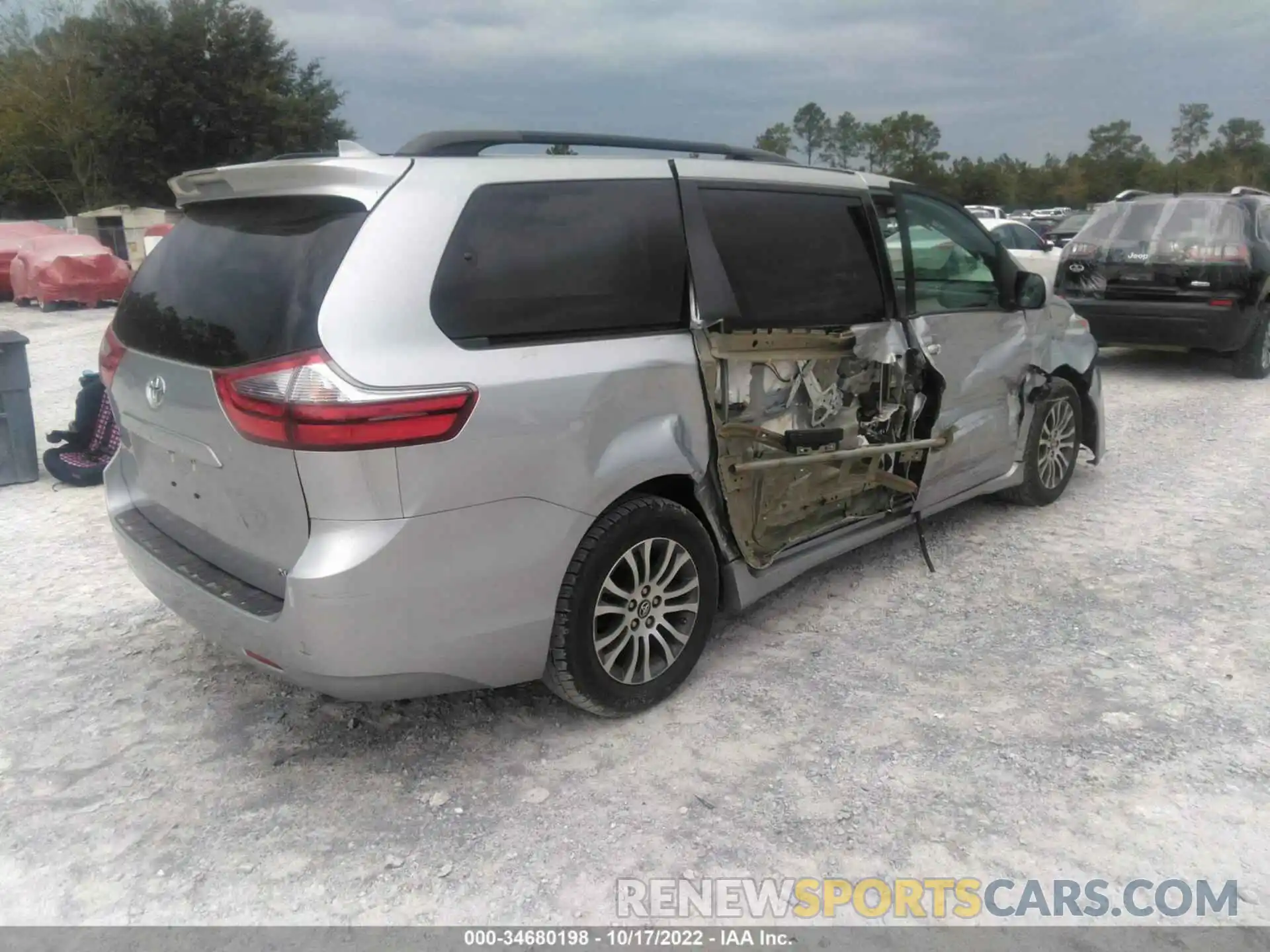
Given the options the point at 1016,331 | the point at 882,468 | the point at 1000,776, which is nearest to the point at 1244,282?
the point at 1016,331

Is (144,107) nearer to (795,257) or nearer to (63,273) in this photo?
(63,273)

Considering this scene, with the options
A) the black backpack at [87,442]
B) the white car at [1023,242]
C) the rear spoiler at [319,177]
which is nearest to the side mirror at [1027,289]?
the rear spoiler at [319,177]

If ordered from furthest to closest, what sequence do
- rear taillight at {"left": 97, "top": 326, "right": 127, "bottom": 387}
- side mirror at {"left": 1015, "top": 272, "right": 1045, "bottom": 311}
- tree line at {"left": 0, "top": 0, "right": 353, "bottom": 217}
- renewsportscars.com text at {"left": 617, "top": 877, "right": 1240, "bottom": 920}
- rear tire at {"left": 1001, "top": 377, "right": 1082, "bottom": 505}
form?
1. tree line at {"left": 0, "top": 0, "right": 353, "bottom": 217}
2. rear tire at {"left": 1001, "top": 377, "right": 1082, "bottom": 505}
3. side mirror at {"left": 1015, "top": 272, "right": 1045, "bottom": 311}
4. rear taillight at {"left": 97, "top": 326, "right": 127, "bottom": 387}
5. renewsportscars.com text at {"left": 617, "top": 877, "right": 1240, "bottom": 920}

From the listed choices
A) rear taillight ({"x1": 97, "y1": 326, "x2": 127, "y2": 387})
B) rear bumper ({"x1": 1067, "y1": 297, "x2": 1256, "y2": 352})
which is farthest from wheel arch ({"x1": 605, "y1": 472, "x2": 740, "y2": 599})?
rear bumper ({"x1": 1067, "y1": 297, "x2": 1256, "y2": 352})

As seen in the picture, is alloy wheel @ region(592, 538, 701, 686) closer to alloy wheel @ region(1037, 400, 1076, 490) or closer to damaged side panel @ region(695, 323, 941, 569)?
damaged side panel @ region(695, 323, 941, 569)

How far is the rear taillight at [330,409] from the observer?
253cm

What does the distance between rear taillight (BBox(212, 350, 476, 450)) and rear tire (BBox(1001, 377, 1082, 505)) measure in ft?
12.4

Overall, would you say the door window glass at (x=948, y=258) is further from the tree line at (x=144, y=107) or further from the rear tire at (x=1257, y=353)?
the tree line at (x=144, y=107)

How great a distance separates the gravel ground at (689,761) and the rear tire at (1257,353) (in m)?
5.74

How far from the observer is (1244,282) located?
8969mm

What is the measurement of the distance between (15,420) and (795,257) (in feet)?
17.1

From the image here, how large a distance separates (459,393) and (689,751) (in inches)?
56.6

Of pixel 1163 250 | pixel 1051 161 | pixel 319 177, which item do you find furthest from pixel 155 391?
pixel 1051 161

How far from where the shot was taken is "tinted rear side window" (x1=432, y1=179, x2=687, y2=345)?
2.83 m
